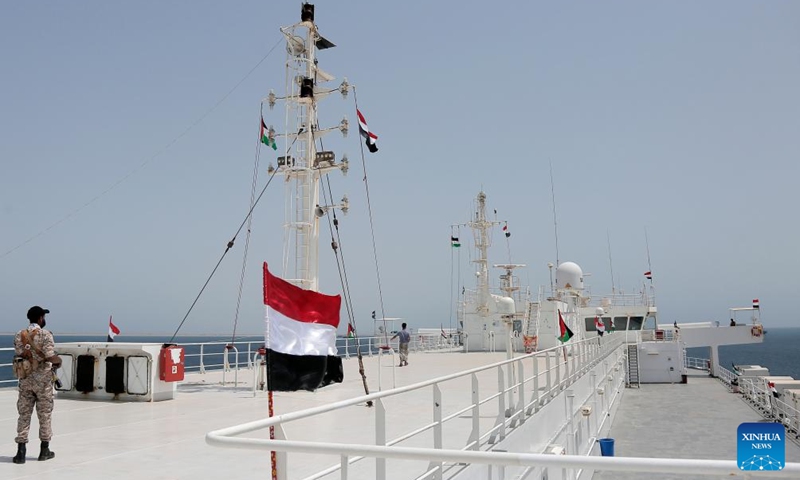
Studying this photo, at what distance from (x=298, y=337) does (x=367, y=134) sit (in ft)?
40.3

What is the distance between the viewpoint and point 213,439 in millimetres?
3404

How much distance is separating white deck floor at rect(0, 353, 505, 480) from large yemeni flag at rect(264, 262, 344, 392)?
4.83 feet

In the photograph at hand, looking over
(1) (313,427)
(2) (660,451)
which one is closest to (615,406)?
(2) (660,451)

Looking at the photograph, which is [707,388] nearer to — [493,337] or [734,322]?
[734,322]

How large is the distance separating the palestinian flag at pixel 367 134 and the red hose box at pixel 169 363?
7.68 metres

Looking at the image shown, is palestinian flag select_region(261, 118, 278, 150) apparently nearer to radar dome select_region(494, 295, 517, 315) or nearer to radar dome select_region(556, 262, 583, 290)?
radar dome select_region(494, 295, 517, 315)

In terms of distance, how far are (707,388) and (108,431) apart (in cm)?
3749

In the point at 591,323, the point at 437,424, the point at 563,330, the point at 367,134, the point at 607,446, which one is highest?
the point at 367,134

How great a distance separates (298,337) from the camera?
19.0 feet

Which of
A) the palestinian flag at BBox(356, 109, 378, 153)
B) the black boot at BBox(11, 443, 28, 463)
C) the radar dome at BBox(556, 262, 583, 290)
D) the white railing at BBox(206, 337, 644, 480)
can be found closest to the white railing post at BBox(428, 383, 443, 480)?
the white railing at BBox(206, 337, 644, 480)

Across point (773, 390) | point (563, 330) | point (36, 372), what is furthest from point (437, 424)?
point (773, 390)

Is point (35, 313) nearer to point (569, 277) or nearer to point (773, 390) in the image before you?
point (773, 390)

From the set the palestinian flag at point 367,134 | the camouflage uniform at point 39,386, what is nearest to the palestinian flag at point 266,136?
the palestinian flag at point 367,134

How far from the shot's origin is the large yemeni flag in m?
5.40
